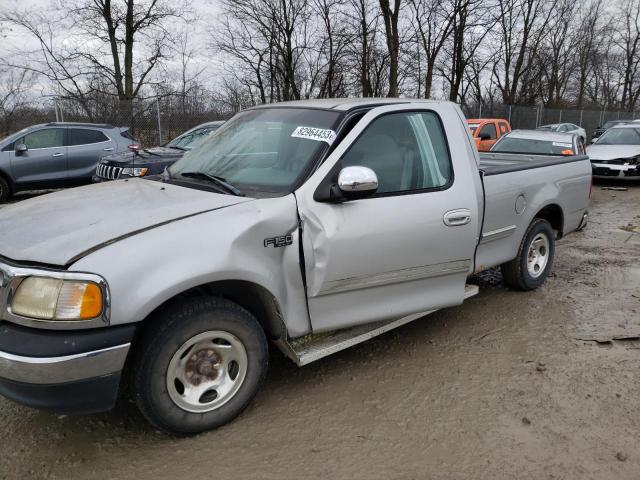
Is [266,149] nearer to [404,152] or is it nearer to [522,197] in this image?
[404,152]

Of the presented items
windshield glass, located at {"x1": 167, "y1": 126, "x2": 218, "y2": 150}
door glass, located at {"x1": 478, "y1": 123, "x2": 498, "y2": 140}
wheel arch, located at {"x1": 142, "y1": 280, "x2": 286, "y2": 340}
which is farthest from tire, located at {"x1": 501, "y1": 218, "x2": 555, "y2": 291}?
door glass, located at {"x1": 478, "y1": 123, "x2": 498, "y2": 140}

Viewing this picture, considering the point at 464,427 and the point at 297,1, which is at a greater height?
the point at 297,1

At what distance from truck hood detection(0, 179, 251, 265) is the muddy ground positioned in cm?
110

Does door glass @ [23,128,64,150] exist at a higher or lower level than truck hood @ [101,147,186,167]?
higher

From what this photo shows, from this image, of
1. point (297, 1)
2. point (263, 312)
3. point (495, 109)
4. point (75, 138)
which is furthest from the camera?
point (495, 109)

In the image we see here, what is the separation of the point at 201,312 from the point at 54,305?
→ 0.67 m

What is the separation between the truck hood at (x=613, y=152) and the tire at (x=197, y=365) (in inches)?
518

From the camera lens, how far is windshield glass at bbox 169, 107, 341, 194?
10.2ft

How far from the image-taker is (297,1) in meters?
22.4

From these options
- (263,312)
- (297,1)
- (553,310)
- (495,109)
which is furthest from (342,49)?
(263,312)

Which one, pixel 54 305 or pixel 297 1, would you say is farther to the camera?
pixel 297 1

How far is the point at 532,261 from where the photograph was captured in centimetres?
508

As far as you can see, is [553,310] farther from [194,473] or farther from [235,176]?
[194,473]

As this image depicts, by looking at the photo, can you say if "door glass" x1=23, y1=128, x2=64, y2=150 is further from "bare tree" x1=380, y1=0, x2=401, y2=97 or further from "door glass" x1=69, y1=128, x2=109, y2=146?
"bare tree" x1=380, y1=0, x2=401, y2=97
